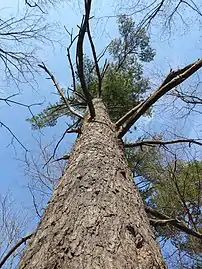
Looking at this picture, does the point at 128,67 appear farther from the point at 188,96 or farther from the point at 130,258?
the point at 130,258

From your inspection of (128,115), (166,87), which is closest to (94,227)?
(166,87)

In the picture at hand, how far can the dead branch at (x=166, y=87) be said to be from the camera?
11.5 ft

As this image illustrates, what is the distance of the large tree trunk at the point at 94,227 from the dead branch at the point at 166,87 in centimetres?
122

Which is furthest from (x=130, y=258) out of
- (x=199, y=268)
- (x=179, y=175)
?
(x=199, y=268)

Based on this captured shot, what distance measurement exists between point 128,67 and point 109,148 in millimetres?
7241

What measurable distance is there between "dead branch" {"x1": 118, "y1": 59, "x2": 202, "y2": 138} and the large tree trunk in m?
1.22

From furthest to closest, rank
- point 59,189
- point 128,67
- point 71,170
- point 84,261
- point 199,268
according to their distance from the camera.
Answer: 1. point 128,67
2. point 199,268
3. point 71,170
4. point 59,189
5. point 84,261

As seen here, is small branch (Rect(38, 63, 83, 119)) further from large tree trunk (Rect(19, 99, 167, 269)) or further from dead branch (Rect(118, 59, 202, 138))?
large tree trunk (Rect(19, 99, 167, 269))

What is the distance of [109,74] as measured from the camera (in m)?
8.53

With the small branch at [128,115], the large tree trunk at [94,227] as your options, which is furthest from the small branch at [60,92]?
the large tree trunk at [94,227]

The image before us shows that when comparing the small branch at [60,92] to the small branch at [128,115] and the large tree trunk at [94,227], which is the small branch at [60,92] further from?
the large tree trunk at [94,227]

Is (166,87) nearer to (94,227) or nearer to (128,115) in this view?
(128,115)

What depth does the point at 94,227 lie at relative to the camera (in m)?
1.58

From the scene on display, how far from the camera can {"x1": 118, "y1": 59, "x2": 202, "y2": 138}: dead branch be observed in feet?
11.5
